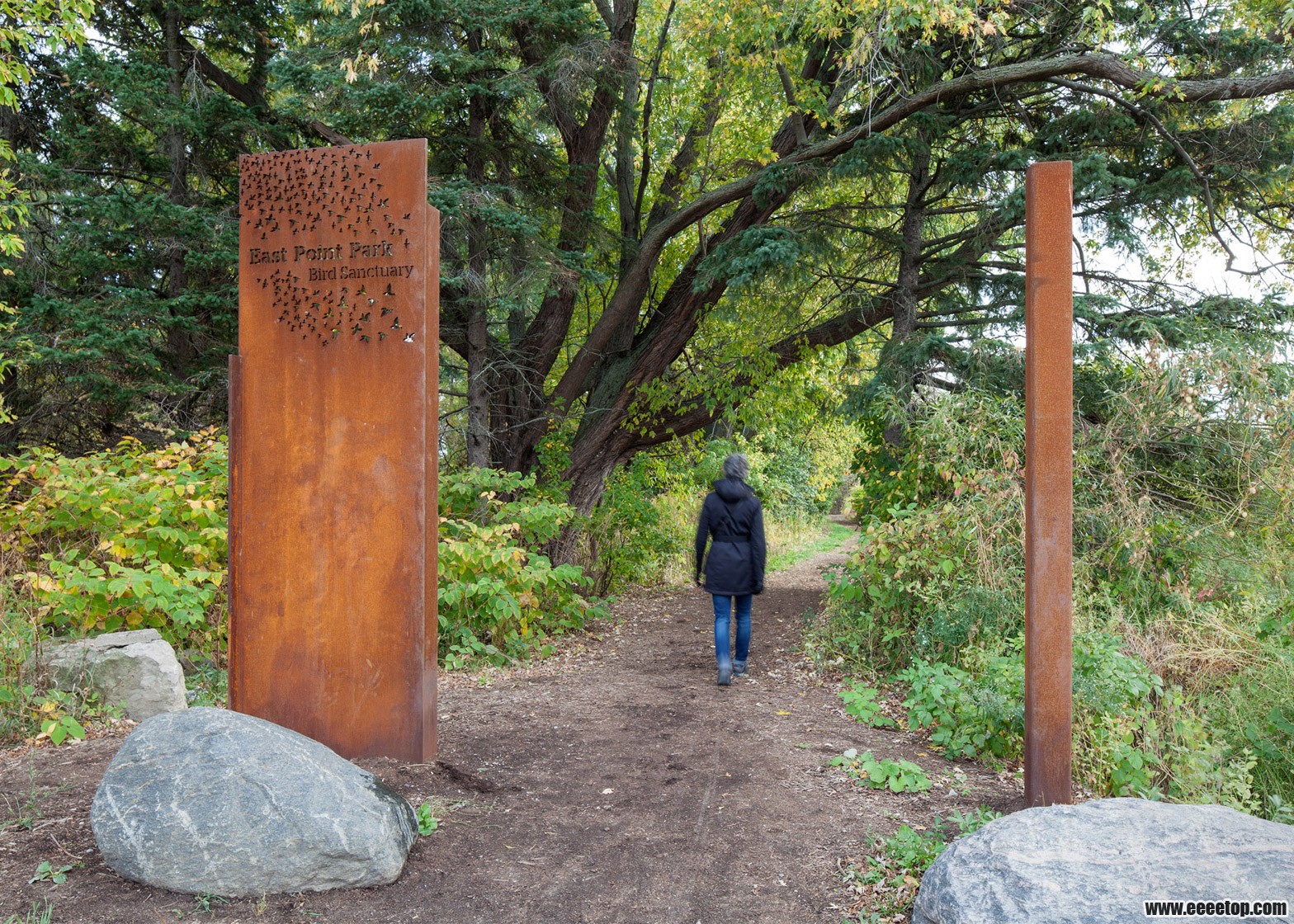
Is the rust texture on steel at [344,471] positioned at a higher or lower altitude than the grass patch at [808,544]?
higher

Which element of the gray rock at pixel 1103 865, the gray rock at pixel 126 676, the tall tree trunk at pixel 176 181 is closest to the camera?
the gray rock at pixel 1103 865

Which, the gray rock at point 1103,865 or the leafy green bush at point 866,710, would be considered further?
the leafy green bush at point 866,710

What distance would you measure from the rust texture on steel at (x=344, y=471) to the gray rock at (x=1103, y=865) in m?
3.16

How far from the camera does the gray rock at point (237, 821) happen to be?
135 inches

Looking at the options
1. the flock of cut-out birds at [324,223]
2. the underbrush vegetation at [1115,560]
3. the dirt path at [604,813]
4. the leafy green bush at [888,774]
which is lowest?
the dirt path at [604,813]

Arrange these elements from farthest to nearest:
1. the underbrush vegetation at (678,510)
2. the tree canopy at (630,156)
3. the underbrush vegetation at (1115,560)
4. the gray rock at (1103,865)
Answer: the underbrush vegetation at (678,510)
the tree canopy at (630,156)
the underbrush vegetation at (1115,560)
the gray rock at (1103,865)

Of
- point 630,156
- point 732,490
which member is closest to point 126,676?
point 732,490

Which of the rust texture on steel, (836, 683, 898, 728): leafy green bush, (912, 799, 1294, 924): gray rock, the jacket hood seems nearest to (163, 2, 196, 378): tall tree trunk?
the rust texture on steel

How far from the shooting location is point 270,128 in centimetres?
1046

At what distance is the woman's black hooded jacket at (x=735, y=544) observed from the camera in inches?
270

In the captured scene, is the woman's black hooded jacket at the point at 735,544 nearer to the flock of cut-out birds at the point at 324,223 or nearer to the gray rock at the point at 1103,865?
the flock of cut-out birds at the point at 324,223

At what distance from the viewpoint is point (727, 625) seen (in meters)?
7.01

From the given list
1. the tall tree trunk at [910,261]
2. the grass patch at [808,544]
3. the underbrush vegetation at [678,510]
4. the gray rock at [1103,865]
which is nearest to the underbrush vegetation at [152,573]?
the underbrush vegetation at [678,510]

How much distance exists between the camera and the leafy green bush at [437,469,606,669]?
7676 mm
